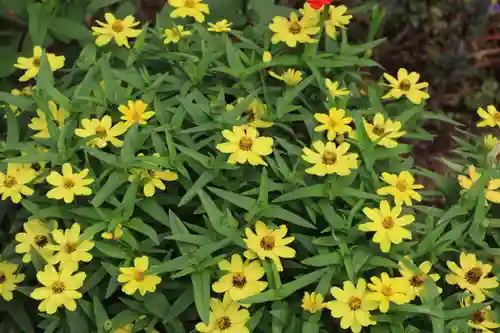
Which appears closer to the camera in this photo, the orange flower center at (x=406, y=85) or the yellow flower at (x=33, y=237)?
the yellow flower at (x=33, y=237)

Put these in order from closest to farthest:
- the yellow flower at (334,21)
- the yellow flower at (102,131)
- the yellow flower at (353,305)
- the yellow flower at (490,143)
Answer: the yellow flower at (353,305)
the yellow flower at (102,131)
the yellow flower at (490,143)
the yellow flower at (334,21)

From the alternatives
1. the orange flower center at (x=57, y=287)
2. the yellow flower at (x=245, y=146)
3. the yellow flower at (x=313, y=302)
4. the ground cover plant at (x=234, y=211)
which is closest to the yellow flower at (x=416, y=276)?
the ground cover plant at (x=234, y=211)

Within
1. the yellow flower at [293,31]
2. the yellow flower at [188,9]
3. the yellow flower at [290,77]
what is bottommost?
the yellow flower at [290,77]

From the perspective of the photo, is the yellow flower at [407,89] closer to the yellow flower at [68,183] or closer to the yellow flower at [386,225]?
the yellow flower at [386,225]

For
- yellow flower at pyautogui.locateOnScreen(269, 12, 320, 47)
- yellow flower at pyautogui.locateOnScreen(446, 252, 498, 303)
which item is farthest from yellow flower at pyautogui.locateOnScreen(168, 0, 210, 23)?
yellow flower at pyautogui.locateOnScreen(446, 252, 498, 303)

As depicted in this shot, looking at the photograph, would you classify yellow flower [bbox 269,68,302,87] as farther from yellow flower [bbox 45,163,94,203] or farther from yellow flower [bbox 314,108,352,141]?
yellow flower [bbox 45,163,94,203]

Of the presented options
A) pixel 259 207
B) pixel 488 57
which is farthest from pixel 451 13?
pixel 259 207

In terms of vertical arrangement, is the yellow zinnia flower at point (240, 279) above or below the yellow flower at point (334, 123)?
below
